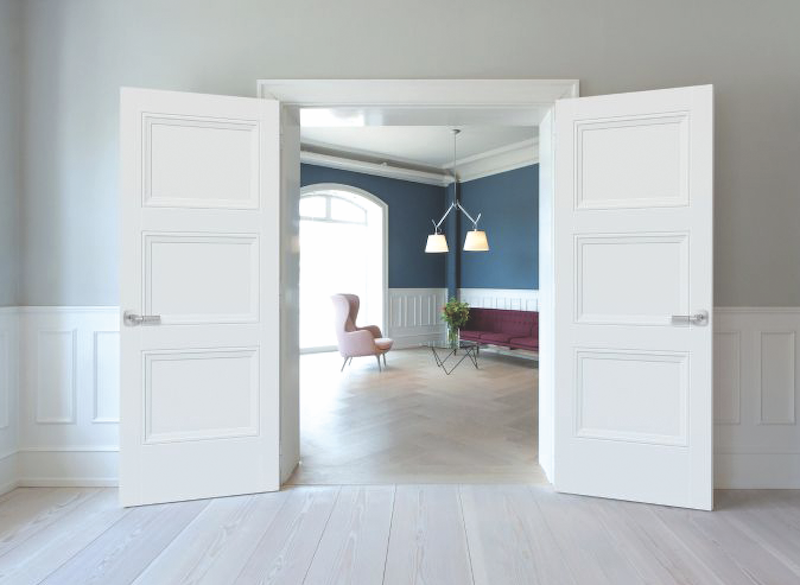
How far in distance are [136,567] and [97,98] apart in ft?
8.14

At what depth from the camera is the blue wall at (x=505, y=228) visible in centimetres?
636

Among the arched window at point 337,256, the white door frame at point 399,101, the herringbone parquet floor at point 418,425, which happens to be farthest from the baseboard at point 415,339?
the white door frame at point 399,101

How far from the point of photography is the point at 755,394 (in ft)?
7.66

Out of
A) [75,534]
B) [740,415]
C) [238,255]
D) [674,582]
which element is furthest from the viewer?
[740,415]

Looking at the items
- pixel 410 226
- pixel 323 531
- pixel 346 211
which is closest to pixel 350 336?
pixel 346 211

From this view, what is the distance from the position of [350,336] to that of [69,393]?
10.7ft

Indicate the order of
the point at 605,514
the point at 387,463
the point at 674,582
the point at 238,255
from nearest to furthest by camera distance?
1. the point at 674,582
2. the point at 605,514
3. the point at 238,255
4. the point at 387,463

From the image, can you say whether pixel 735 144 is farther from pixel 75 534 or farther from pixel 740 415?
pixel 75 534

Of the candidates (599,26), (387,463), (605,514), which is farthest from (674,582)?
(599,26)

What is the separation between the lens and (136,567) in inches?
63.4

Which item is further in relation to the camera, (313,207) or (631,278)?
(313,207)

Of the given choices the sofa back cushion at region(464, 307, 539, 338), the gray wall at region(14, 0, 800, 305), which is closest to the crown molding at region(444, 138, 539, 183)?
the sofa back cushion at region(464, 307, 539, 338)

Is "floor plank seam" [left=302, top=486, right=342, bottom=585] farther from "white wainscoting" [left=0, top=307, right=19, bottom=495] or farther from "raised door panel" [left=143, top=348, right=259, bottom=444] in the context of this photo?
"white wainscoting" [left=0, top=307, right=19, bottom=495]

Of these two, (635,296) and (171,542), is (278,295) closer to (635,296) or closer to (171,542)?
(171,542)
